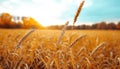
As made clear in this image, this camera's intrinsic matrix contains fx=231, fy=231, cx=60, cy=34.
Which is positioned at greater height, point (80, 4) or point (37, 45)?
point (80, 4)

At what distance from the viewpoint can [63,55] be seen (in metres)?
2.00

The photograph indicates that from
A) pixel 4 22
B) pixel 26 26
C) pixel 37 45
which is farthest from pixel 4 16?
pixel 37 45

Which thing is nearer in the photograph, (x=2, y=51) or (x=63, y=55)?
(x=63, y=55)

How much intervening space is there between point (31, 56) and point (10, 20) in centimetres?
4357

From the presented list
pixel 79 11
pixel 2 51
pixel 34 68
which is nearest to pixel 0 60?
pixel 2 51

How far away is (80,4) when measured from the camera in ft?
5.58

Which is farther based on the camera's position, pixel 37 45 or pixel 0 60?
pixel 37 45

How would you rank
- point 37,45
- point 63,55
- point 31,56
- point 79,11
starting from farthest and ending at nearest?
1. point 37,45
2. point 31,56
3. point 63,55
4. point 79,11

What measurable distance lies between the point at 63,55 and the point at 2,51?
3.09 ft

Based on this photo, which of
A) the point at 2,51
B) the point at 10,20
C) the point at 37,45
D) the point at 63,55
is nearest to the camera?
the point at 63,55

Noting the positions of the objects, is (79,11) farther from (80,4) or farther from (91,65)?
(91,65)

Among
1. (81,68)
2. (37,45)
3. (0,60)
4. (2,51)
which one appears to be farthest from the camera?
(37,45)

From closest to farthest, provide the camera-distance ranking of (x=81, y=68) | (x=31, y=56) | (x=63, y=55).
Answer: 1. (x=81, y=68)
2. (x=63, y=55)
3. (x=31, y=56)

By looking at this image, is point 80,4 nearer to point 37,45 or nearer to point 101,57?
point 101,57
